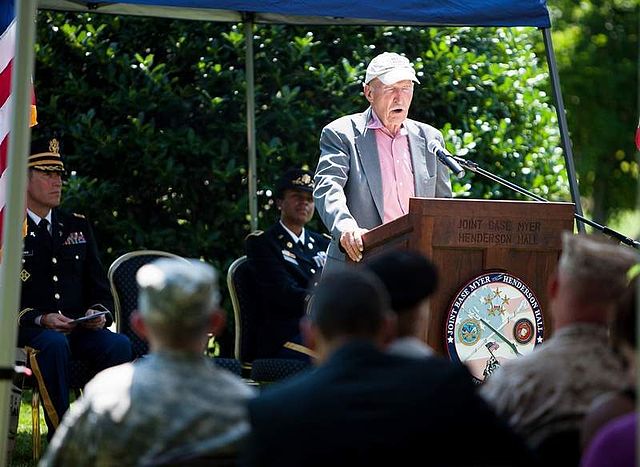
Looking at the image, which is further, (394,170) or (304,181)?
(304,181)

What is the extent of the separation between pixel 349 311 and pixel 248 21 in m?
6.03

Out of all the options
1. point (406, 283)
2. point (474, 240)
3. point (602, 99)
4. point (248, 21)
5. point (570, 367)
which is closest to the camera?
point (570, 367)

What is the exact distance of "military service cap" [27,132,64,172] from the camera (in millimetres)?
7398

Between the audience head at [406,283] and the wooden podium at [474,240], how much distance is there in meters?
1.84

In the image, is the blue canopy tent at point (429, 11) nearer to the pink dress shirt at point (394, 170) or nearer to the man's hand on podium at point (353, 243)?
the pink dress shirt at point (394, 170)

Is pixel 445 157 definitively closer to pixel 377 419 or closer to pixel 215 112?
pixel 377 419

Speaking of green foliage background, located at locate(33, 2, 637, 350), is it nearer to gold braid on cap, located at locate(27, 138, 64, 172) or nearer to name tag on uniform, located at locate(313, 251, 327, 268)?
name tag on uniform, located at locate(313, 251, 327, 268)

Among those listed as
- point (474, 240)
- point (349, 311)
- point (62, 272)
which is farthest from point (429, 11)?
point (349, 311)

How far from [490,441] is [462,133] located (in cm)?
692

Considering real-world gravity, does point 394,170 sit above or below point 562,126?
below

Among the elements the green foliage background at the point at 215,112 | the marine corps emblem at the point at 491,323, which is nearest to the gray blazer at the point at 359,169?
the marine corps emblem at the point at 491,323

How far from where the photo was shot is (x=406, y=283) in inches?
140

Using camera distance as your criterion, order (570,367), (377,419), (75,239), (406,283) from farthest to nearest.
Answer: (75,239)
(406,283)
(570,367)
(377,419)

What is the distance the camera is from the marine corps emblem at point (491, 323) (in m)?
5.48
